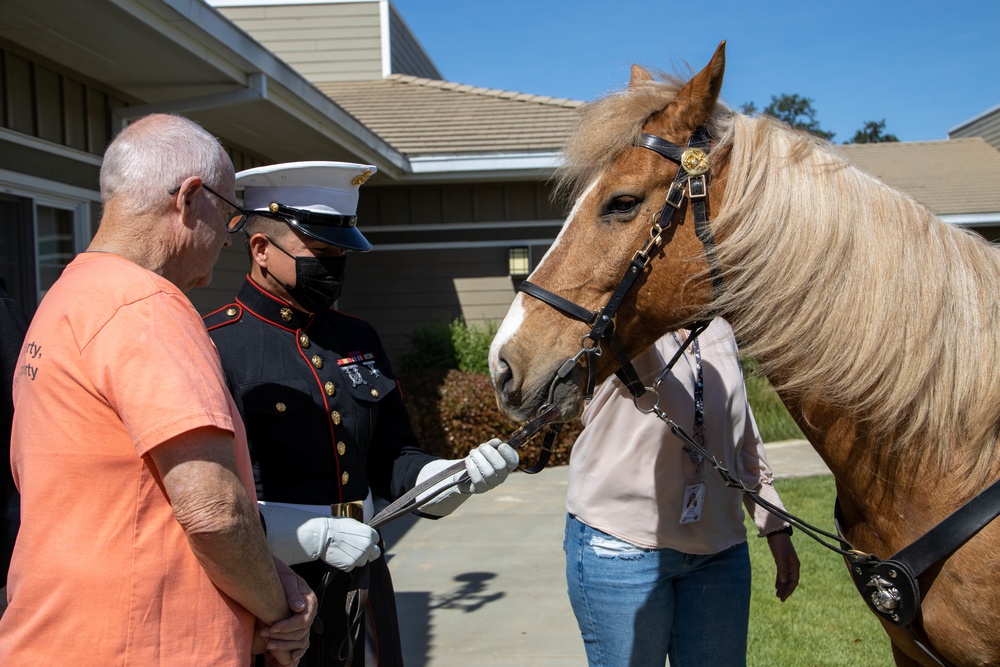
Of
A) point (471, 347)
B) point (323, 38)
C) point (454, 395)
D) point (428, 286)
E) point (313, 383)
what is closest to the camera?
point (313, 383)

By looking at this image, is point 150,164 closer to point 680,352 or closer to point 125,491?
point 125,491

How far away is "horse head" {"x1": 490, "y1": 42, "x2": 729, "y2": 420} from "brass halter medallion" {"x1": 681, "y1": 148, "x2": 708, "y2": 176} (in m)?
0.03

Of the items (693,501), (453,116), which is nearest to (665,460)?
(693,501)

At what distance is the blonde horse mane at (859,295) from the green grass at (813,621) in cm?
265

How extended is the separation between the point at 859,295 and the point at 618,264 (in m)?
0.54

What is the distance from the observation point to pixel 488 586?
510 centimetres

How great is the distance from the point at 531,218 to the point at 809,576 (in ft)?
19.1

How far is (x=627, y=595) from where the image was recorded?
2.22 m

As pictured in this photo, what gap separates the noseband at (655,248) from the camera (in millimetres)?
1836

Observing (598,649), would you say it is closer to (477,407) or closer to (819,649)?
(819,649)

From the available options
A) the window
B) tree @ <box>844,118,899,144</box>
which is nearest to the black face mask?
the window

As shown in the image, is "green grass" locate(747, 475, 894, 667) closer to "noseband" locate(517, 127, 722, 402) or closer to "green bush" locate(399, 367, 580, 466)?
"noseband" locate(517, 127, 722, 402)

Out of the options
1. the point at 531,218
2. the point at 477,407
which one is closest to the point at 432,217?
the point at 531,218

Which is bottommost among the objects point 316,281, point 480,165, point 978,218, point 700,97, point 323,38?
point 316,281
